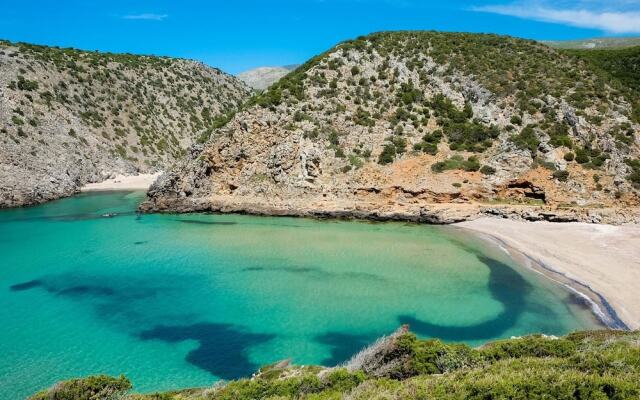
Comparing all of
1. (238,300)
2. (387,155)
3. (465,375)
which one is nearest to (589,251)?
(238,300)

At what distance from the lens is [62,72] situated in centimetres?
7494

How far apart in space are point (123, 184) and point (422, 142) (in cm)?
4243

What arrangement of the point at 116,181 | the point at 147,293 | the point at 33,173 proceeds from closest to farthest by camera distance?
1. the point at 147,293
2. the point at 33,173
3. the point at 116,181

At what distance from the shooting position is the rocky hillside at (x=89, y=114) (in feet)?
183

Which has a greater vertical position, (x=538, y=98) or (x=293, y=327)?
(x=538, y=98)

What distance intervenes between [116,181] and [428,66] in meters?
45.2

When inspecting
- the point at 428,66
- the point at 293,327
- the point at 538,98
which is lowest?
the point at 293,327

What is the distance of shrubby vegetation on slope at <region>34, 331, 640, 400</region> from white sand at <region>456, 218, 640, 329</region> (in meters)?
7.64

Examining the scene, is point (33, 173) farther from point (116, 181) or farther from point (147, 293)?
point (147, 293)

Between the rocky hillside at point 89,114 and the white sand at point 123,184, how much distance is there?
1370mm

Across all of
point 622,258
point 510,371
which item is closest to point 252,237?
point 622,258

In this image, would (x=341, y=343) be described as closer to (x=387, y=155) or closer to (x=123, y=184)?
(x=387, y=155)

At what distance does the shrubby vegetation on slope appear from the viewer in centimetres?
801

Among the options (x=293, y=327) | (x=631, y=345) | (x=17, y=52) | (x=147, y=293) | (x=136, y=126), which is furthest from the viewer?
(x=136, y=126)
